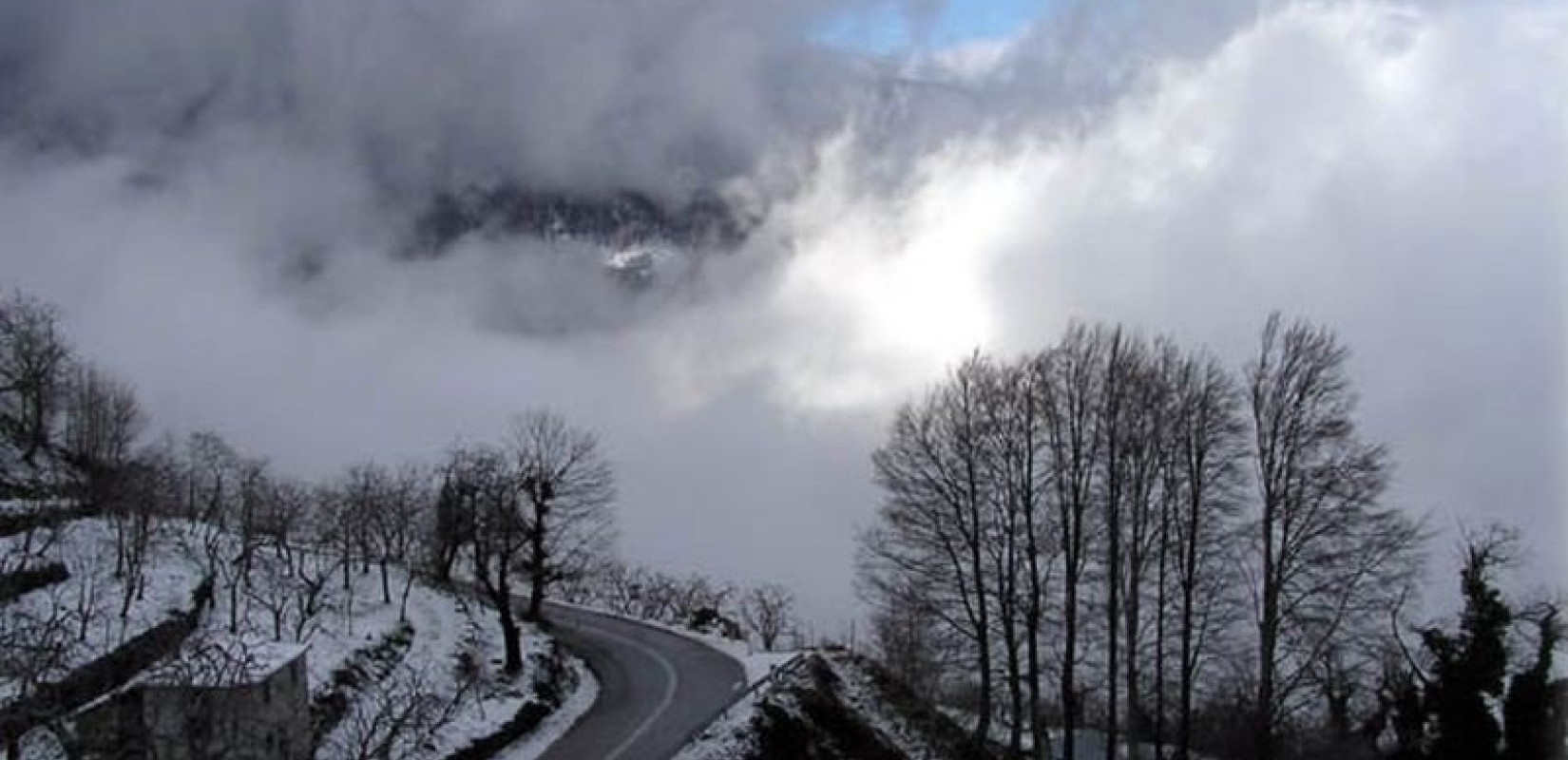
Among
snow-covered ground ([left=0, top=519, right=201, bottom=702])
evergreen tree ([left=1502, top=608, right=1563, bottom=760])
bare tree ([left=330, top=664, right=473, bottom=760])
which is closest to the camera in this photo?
evergreen tree ([left=1502, top=608, right=1563, bottom=760])

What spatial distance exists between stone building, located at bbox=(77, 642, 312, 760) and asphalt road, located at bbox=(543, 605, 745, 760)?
1009cm

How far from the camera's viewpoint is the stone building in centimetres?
2530

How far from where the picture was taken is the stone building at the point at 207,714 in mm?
25297

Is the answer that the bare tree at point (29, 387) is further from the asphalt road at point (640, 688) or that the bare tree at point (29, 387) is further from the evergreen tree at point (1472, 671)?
the evergreen tree at point (1472, 671)

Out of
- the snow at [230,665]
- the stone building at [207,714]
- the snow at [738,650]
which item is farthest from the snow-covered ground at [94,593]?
the snow at [738,650]

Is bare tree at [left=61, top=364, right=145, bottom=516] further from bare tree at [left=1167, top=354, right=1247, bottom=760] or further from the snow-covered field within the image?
bare tree at [left=1167, top=354, right=1247, bottom=760]

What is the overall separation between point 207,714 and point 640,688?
2746cm

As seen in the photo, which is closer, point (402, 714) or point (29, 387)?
point (402, 714)

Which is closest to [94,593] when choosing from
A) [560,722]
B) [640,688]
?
[560,722]

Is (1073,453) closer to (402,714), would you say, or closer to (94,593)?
(402,714)

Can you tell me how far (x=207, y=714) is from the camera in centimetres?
2550

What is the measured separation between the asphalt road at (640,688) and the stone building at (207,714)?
397 inches

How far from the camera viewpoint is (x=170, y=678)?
2869cm

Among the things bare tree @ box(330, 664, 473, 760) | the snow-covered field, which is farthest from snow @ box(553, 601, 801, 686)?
bare tree @ box(330, 664, 473, 760)
